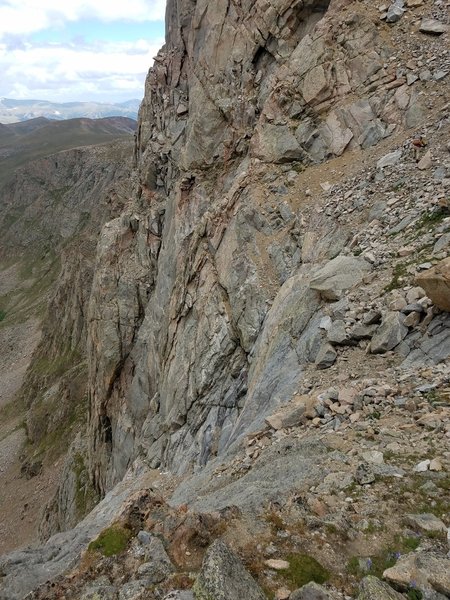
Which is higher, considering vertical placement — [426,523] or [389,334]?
[389,334]

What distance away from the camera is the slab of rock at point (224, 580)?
25.0 feet

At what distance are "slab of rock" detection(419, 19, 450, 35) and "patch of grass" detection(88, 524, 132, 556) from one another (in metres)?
31.8

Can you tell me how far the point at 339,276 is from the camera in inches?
777

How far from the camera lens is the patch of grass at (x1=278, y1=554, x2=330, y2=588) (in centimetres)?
806

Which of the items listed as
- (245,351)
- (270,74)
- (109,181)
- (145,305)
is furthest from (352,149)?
(109,181)

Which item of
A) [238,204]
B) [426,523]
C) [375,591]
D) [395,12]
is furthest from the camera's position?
[238,204]

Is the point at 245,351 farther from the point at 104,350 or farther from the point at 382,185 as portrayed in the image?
the point at 104,350

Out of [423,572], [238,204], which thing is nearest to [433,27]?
[238,204]

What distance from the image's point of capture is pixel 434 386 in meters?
13.0

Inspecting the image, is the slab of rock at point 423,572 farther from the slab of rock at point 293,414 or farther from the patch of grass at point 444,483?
the slab of rock at point 293,414

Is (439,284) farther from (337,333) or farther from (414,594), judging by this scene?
(414,594)

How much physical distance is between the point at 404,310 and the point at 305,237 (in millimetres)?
11136

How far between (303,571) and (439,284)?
9.56 metres

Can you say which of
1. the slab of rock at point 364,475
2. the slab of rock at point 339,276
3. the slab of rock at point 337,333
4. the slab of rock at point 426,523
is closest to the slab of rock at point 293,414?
the slab of rock at point 337,333
